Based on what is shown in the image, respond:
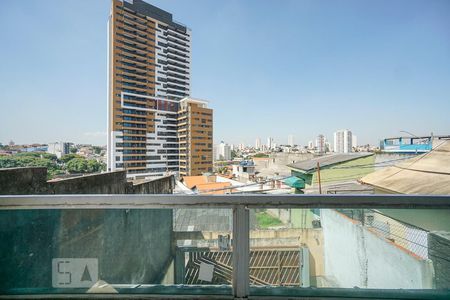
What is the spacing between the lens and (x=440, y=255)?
125cm

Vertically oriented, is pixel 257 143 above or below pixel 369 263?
above

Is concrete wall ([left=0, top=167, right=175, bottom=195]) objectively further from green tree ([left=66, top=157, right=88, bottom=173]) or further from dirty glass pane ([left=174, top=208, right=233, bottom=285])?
green tree ([left=66, top=157, right=88, bottom=173])

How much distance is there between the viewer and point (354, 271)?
132 cm

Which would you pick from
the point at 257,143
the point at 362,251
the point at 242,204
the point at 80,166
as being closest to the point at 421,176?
the point at 362,251

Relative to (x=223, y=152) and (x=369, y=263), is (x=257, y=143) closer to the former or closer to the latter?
(x=223, y=152)

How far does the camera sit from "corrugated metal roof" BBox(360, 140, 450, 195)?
3463 millimetres

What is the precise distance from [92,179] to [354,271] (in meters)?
4.64

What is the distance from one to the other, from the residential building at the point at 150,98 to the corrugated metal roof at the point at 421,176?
53152 mm

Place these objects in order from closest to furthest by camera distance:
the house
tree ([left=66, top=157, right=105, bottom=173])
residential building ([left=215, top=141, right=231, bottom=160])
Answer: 1. the house
2. tree ([left=66, top=157, right=105, bottom=173])
3. residential building ([left=215, top=141, right=231, bottom=160])

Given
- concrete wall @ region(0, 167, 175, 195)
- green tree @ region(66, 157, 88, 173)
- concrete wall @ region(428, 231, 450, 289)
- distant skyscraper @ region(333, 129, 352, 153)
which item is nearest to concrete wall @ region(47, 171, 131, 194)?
concrete wall @ region(0, 167, 175, 195)

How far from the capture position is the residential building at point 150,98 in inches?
2069

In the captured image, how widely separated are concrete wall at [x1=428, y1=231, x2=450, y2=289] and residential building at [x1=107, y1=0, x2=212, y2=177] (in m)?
54.8

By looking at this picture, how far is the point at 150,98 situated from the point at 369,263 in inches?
2463

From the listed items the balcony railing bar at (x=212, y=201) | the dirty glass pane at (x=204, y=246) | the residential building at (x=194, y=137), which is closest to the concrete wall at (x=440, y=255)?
the balcony railing bar at (x=212, y=201)
